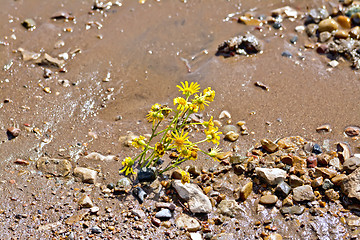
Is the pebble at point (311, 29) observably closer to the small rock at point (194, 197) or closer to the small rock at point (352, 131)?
the small rock at point (352, 131)

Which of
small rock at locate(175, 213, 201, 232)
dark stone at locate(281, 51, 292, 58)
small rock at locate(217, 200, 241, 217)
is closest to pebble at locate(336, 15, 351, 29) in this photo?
dark stone at locate(281, 51, 292, 58)

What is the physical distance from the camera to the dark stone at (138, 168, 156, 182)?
3.77 meters

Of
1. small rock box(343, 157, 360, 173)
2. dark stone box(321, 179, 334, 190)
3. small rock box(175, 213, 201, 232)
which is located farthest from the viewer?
small rock box(343, 157, 360, 173)

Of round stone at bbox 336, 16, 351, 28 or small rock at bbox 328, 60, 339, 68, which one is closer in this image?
small rock at bbox 328, 60, 339, 68

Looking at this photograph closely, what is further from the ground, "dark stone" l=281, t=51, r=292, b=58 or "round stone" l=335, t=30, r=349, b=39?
"round stone" l=335, t=30, r=349, b=39

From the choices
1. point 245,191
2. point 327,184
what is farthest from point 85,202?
point 327,184

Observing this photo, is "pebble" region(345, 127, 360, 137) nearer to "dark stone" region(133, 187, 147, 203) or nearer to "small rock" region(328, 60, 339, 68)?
"small rock" region(328, 60, 339, 68)

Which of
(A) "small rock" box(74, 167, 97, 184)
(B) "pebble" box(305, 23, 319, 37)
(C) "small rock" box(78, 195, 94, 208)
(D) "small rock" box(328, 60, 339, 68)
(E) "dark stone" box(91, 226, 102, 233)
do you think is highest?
(B) "pebble" box(305, 23, 319, 37)

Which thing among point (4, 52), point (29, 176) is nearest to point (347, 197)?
point (29, 176)

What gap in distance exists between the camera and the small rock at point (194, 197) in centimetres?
357

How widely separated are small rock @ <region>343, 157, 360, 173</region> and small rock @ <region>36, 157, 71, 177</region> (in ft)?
8.50

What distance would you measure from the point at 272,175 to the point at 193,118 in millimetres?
1093

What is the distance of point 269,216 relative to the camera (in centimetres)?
358

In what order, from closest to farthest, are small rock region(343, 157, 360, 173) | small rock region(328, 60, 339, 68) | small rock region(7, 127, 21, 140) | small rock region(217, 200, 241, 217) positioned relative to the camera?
small rock region(217, 200, 241, 217), small rock region(343, 157, 360, 173), small rock region(7, 127, 21, 140), small rock region(328, 60, 339, 68)
